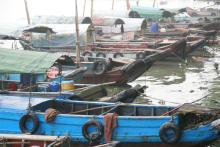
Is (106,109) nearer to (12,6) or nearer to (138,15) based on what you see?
(138,15)

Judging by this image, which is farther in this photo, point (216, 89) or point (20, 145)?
point (216, 89)

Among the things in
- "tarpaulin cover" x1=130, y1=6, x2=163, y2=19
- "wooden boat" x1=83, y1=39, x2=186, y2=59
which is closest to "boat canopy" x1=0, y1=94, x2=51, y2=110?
"wooden boat" x1=83, y1=39, x2=186, y2=59

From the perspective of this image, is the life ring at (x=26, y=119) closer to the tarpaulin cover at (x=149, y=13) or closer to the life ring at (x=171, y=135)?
the life ring at (x=171, y=135)

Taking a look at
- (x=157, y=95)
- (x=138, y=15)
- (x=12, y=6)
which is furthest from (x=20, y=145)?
(x=12, y=6)

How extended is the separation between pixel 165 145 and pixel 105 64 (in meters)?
7.93

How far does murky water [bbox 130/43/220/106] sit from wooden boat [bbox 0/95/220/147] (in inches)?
107

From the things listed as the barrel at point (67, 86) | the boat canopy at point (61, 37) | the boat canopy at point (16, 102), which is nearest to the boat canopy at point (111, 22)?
the boat canopy at point (61, 37)

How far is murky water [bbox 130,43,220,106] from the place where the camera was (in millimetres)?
13680

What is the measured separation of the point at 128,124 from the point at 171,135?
1048mm

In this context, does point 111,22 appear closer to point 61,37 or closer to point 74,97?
point 61,37

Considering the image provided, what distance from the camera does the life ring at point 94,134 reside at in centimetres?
809

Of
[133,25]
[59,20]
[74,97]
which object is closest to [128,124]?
[74,97]

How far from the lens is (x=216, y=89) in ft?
48.6

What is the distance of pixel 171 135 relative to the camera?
773 centimetres
